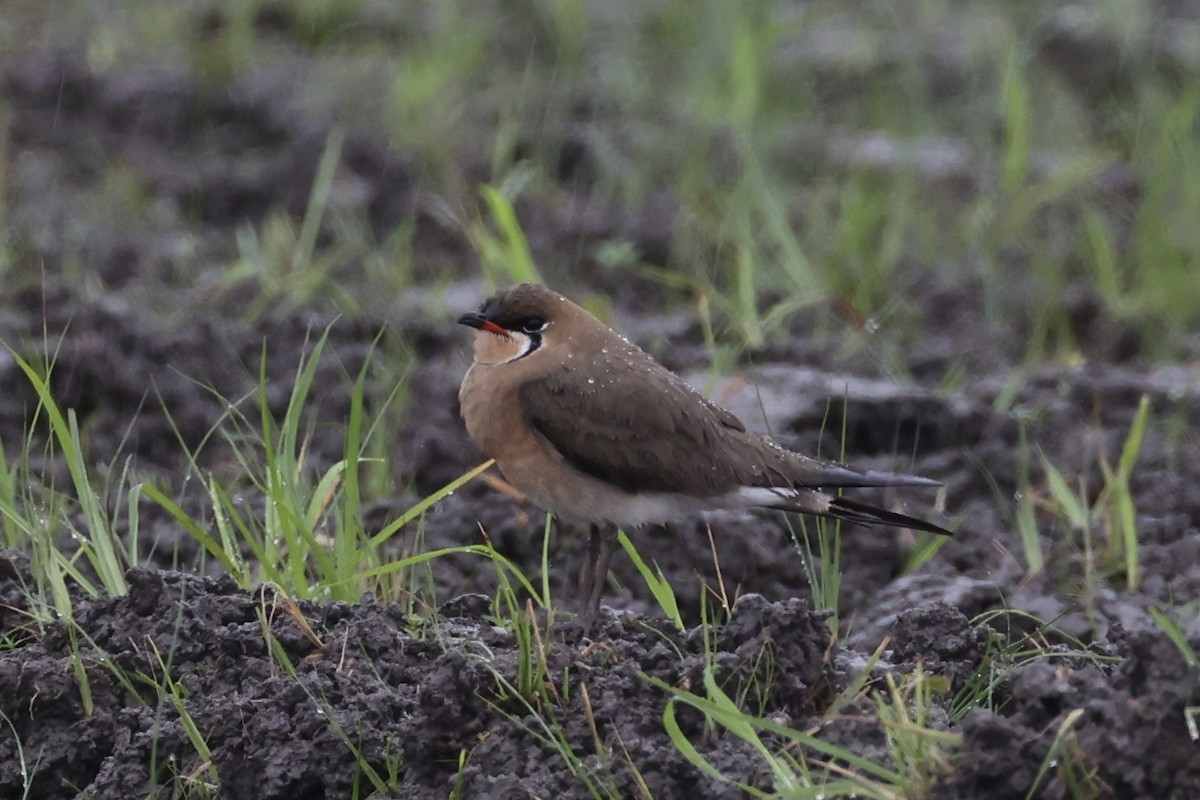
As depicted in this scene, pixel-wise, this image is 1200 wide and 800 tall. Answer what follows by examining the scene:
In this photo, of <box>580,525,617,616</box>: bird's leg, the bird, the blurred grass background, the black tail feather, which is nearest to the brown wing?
the bird

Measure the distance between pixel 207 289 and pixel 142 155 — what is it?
175 centimetres

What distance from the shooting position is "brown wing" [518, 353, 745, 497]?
173 inches

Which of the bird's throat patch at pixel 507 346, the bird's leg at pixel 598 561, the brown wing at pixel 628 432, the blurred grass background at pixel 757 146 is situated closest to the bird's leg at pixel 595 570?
the bird's leg at pixel 598 561

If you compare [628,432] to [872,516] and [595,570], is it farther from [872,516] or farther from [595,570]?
[872,516]

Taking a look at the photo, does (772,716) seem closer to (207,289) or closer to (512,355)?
(512,355)

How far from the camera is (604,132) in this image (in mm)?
8406

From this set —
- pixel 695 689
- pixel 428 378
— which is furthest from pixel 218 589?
pixel 428 378

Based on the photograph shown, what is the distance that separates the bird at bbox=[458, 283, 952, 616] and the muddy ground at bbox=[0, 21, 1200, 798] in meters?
0.26

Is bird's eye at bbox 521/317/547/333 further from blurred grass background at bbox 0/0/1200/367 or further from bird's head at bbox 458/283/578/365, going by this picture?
blurred grass background at bbox 0/0/1200/367

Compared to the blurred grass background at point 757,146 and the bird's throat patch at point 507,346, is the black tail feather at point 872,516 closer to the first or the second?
the bird's throat patch at point 507,346

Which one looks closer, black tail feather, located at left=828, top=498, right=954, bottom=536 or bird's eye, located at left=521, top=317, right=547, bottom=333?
black tail feather, located at left=828, top=498, right=954, bottom=536

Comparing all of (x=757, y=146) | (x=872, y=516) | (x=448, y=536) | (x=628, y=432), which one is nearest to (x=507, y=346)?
(x=628, y=432)

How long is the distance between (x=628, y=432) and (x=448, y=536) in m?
0.66

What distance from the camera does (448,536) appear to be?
4855mm
